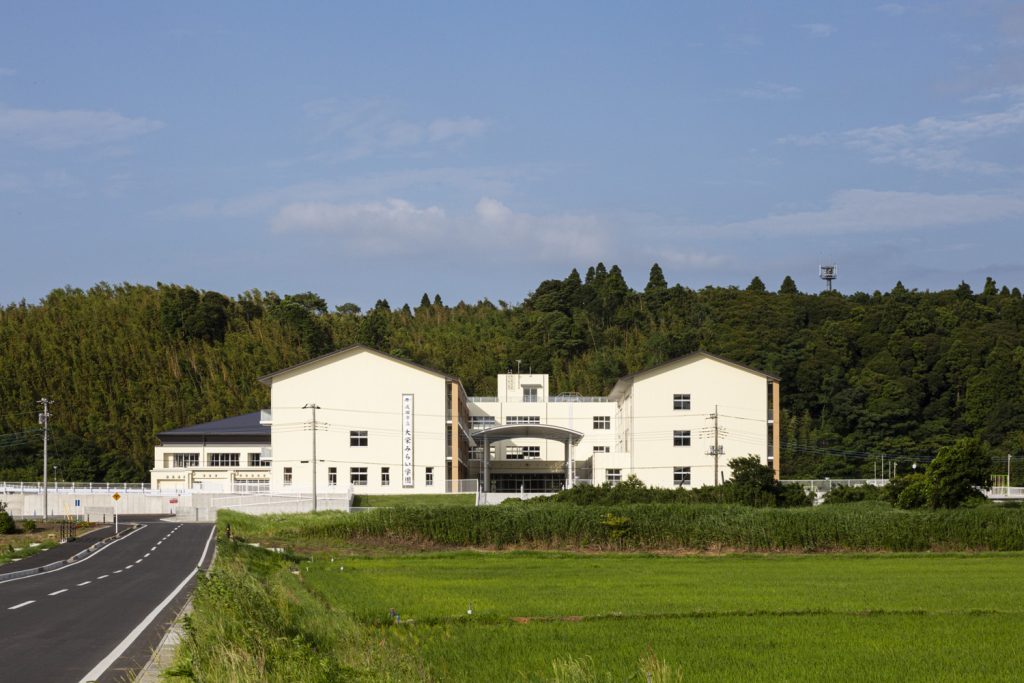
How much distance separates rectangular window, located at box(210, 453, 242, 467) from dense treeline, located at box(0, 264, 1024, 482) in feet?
28.7

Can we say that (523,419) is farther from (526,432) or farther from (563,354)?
(563,354)

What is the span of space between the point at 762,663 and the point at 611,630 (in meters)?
3.75

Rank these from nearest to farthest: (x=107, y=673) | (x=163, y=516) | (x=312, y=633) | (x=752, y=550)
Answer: (x=107, y=673) → (x=312, y=633) → (x=752, y=550) → (x=163, y=516)

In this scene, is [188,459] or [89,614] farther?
[188,459]

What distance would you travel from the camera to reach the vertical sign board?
226 ft

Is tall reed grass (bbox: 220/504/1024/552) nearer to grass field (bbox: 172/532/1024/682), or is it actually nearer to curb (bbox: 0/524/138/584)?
curb (bbox: 0/524/138/584)

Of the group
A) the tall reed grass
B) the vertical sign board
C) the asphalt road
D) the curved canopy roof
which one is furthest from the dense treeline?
the asphalt road

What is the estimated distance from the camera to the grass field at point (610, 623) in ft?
37.8

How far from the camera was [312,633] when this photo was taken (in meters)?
14.1

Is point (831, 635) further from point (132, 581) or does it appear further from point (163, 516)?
point (163, 516)

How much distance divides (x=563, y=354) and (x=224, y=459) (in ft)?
128

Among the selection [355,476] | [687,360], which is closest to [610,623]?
[355,476]

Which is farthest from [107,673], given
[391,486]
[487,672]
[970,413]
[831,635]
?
[970,413]

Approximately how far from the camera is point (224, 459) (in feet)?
280
